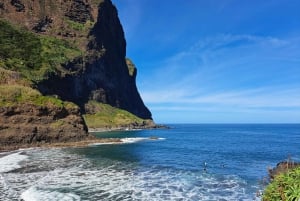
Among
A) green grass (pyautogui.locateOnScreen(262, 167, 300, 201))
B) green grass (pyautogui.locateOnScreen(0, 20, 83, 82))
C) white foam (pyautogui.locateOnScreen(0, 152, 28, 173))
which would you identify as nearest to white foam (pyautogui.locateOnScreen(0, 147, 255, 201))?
white foam (pyautogui.locateOnScreen(0, 152, 28, 173))

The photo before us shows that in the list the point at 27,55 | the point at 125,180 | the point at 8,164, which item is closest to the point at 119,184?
the point at 125,180

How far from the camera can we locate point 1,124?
8362cm

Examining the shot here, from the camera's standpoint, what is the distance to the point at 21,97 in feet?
314

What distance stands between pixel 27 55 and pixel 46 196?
147 metres

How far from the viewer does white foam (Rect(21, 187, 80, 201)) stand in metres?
32.9

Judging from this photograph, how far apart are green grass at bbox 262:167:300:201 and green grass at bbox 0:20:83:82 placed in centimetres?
13795

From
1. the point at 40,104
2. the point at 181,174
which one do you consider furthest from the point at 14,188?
the point at 40,104

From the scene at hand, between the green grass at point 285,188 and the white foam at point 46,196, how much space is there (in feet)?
70.5

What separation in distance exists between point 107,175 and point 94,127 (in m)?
150

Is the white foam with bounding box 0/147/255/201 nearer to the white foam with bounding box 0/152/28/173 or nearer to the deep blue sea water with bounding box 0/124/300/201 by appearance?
the deep blue sea water with bounding box 0/124/300/201

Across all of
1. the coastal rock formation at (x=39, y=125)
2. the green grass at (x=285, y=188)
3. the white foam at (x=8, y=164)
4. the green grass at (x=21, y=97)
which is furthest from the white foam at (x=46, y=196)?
the green grass at (x=21, y=97)

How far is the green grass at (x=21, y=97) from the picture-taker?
9156 cm

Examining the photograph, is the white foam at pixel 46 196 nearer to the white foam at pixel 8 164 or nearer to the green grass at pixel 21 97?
the white foam at pixel 8 164

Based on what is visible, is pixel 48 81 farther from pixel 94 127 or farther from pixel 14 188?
pixel 14 188
